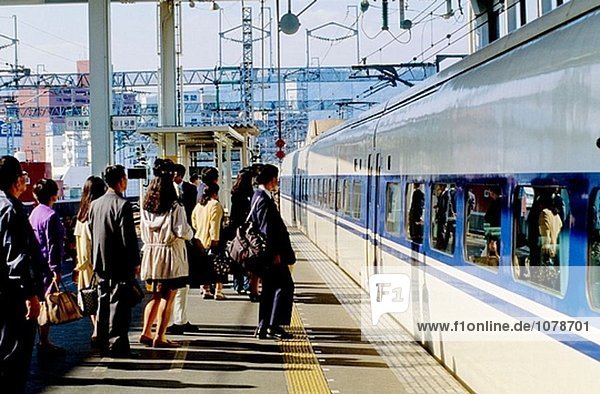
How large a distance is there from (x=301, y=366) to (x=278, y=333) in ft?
4.33

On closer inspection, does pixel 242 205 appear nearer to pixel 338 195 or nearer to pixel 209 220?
pixel 209 220

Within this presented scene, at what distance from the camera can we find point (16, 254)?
628 centimetres

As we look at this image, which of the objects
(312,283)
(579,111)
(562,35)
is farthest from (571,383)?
(312,283)

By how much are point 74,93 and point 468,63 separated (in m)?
51.6

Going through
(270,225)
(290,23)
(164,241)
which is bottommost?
(164,241)

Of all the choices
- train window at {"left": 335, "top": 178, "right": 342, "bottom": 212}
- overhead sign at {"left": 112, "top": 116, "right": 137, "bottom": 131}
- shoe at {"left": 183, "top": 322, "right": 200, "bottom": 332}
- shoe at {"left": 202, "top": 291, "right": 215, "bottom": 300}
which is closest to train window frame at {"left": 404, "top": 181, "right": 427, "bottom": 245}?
shoe at {"left": 183, "top": 322, "right": 200, "bottom": 332}

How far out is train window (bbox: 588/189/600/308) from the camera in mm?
4449

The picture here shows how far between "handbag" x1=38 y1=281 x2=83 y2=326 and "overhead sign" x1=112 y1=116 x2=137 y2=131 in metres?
11.0

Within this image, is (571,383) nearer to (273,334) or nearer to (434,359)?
(434,359)

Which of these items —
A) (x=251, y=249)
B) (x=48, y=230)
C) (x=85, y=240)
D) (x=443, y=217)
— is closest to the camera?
(x=443, y=217)

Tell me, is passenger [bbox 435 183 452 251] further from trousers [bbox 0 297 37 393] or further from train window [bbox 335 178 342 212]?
train window [bbox 335 178 342 212]

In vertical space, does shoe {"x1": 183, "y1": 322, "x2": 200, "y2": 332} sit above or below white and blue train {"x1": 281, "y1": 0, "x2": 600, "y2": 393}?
below

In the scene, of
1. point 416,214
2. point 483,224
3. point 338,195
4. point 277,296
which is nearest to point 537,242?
point 483,224

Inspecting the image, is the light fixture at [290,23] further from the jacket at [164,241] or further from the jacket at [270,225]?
the jacket at [164,241]
